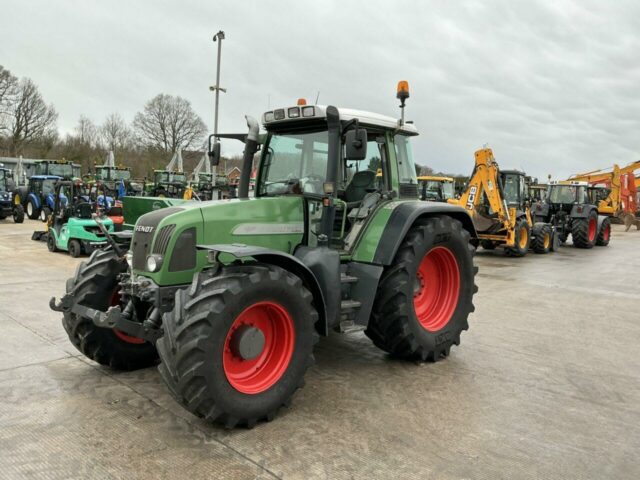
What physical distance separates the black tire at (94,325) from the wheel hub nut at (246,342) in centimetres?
137

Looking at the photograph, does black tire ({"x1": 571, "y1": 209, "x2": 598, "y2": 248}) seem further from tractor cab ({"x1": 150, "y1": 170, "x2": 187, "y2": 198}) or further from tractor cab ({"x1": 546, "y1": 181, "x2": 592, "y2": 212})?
tractor cab ({"x1": 150, "y1": 170, "x2": 187, "y2": 198})

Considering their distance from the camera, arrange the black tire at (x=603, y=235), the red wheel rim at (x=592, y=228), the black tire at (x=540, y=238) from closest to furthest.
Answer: the black tire at (x=540, y=238) → the red wheel rim at (x=592, y=228) → the black tire at (x=603, y=235)

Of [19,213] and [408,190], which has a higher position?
[408,190]

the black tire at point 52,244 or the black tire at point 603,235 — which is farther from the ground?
the black tire at point 603,235

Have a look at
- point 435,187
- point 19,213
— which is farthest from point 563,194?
point 19,213

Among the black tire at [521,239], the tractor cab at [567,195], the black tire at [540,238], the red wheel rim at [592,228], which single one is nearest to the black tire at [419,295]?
the black tire at [521,239]

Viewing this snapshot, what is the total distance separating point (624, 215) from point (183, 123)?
131 feet

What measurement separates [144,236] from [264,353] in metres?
1.25

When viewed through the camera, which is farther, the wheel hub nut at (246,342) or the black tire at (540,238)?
the black tire at (540,238)

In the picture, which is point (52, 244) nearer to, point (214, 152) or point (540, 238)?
point (214, 152)

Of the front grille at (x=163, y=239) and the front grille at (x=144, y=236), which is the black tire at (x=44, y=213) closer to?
the front grille at (x=144, y=236)

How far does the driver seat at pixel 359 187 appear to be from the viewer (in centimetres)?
464

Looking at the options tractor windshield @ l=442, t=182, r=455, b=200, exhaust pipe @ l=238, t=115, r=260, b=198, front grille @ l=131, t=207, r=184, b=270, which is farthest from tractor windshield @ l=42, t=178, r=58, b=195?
front grille @ l=131, t=207, r=184, b=270

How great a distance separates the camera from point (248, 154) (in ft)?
15.8
